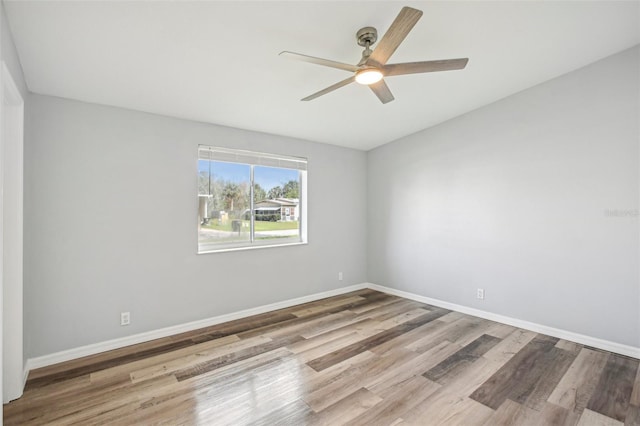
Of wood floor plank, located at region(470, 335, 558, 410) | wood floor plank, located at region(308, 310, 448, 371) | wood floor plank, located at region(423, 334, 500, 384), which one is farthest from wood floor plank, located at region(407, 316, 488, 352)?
wood floor plank, located at region(470, 335, 558, 410)

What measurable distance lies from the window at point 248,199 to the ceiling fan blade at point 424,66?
2177 mm

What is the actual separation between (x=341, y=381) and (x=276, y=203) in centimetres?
247

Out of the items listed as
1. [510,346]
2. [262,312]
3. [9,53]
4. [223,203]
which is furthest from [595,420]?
[9,53]

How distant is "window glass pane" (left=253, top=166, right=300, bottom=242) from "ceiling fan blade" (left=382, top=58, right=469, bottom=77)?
7.63ft

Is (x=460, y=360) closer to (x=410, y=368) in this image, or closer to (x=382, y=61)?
(x=410, y=368)

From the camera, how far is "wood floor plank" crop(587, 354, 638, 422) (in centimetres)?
202

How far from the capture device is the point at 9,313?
206cm

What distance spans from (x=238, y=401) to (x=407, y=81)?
3.07 metres

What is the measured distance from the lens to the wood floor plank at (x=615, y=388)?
202cm

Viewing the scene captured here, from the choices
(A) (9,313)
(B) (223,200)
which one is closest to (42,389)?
(A) (9,313)

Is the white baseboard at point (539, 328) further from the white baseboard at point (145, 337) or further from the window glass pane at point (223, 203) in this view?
the window glass pane at point (223, 203)

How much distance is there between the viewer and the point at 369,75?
2.11 metres

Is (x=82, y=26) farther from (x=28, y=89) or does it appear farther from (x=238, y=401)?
(x=238, y=401)

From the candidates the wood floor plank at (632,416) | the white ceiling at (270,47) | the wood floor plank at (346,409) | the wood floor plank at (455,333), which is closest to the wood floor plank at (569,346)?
the wood floor plank at (455,333)
